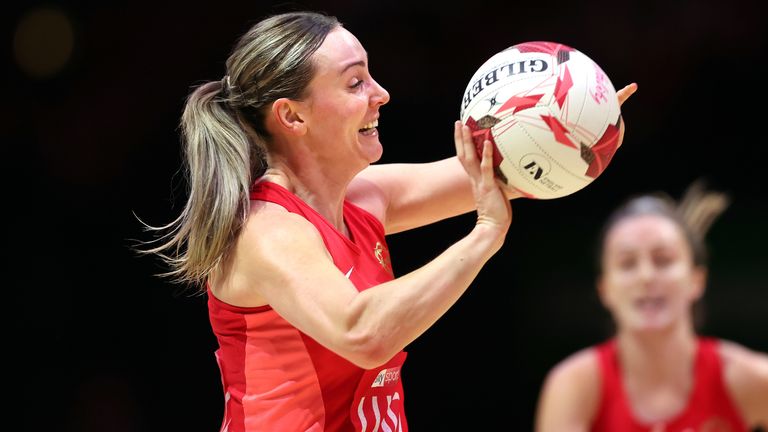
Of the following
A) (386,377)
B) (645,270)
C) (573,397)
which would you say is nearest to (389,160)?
(645,270)

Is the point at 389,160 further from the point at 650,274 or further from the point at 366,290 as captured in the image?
the point at 366,290

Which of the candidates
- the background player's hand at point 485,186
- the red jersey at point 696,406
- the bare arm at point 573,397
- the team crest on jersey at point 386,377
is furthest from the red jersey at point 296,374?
the red jersey at point 696,406

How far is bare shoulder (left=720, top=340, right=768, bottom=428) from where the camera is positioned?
3387 millimetres

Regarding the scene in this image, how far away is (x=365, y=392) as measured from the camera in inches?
106

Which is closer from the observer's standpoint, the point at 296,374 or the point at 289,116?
the point at 296,374

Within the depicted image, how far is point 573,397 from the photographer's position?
3461 mm

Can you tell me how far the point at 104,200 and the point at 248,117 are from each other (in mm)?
3137

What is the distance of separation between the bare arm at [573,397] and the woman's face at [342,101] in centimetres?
117

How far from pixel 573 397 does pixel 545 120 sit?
1360 mm

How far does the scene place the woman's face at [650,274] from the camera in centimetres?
353

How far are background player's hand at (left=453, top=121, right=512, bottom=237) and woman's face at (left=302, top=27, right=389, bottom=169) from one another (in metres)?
0.39

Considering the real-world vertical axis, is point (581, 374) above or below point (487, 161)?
below

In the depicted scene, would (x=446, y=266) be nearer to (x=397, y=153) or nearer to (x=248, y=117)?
(x=248, y=117)

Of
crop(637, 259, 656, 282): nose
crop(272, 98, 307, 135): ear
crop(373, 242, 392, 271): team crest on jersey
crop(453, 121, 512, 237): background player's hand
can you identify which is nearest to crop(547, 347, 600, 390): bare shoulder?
crop(637, 259, 656, 282): nose
